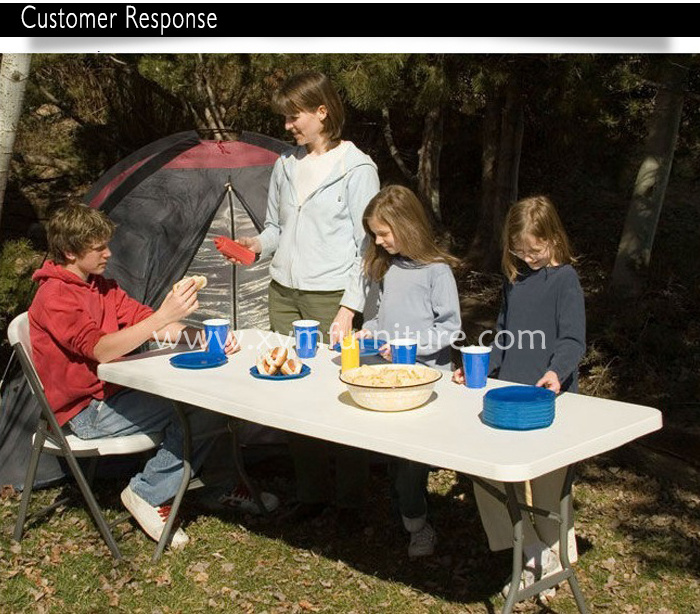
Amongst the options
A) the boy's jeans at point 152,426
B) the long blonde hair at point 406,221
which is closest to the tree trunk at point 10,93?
the boy's jeans at point 152,426

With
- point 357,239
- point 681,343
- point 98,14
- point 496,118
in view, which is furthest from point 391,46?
point 496,118

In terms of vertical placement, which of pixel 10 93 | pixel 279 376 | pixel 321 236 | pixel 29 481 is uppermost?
pixel 10 93

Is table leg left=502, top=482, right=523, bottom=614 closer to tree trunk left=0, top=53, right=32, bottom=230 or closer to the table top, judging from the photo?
the table top

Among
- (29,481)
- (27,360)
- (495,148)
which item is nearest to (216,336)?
(27,360)

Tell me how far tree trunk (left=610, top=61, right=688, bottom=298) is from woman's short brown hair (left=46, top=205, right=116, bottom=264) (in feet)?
13.4

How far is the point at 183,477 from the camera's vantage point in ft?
13.2

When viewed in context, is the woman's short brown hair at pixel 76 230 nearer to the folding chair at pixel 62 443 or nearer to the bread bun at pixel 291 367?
the folding chair at pixel 62 443

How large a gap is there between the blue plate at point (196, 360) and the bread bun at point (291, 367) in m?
0.33

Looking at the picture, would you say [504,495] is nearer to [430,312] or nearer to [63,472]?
[430,312]

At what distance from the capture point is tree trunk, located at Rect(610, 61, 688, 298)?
670 cm

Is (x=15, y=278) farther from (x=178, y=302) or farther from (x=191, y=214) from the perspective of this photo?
(x=178, y=302)

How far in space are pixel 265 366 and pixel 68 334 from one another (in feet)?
2.66

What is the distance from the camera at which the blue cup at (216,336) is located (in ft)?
12.9

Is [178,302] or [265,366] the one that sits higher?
[178,302]
